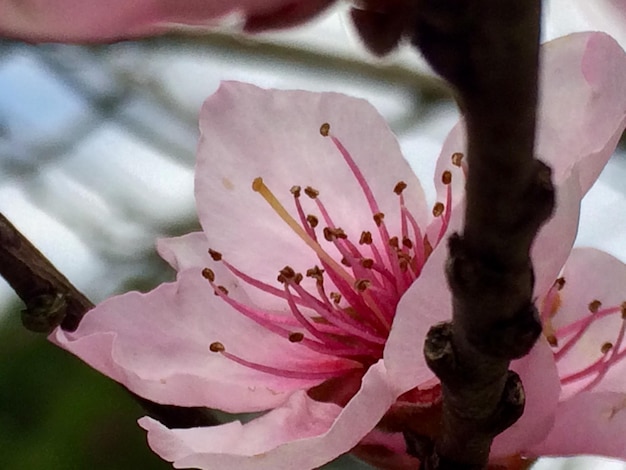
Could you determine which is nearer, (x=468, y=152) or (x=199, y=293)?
(x=468, y=152)

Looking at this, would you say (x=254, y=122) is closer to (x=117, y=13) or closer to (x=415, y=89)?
(x=117, y=13)

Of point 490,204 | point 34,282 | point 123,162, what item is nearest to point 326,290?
point 34,282

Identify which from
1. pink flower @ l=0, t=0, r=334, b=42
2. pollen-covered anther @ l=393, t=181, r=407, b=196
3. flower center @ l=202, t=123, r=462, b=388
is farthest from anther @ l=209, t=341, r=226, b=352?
pink flower @ l=0, t=0, r=334, b=42

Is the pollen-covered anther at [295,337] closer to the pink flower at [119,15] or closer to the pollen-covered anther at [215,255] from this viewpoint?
the pollen-covered anther at [215,255]

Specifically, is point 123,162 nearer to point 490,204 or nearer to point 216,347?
point 216,347

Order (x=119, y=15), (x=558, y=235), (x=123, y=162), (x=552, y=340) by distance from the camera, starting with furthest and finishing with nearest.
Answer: (x=123, y=162), (x=552, y=340), (x=558, y=235), (x=119, y=15)

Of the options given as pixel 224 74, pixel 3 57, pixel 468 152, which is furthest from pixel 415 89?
pixel 468 152
